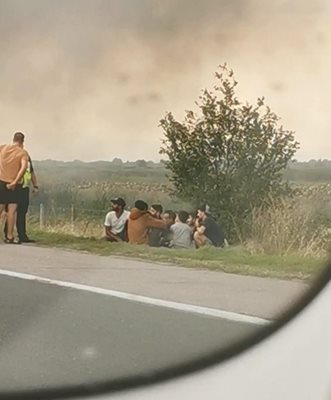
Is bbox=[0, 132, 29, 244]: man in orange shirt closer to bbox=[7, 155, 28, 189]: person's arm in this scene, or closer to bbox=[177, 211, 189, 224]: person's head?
bbox=[7, 155, 28, 189]: person's arm

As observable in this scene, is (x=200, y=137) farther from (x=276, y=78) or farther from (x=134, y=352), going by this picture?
(x=134, y=352)

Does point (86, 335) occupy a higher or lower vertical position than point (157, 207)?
lower

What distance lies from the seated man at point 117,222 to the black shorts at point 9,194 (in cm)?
14

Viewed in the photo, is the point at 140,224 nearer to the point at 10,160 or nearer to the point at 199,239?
the point at 199,239

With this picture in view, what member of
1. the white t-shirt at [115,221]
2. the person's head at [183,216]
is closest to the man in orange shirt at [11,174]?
the white t-shirt at [115,221]

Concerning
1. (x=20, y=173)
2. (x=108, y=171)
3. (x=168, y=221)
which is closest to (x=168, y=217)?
(x=168, y=221)

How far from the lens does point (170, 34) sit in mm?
2611

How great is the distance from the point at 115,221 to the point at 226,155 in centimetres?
19

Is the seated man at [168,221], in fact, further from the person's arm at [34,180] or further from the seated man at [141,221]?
the person's arm at [34,180]

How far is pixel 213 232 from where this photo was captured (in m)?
2.71

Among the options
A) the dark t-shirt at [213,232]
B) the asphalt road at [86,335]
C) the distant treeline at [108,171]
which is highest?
the distant treeline at [108,171]

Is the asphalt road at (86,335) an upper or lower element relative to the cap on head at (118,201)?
lower

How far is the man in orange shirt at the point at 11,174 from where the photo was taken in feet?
8.75

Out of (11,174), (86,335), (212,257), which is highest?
(11,174)
